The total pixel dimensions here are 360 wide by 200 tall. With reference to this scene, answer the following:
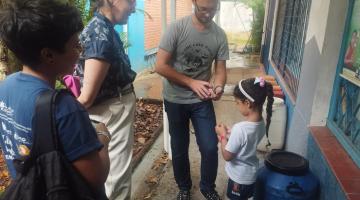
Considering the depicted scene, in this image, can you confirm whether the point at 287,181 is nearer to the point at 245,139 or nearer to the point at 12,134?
the point at 245,139

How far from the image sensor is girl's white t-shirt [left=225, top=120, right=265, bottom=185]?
237 cm

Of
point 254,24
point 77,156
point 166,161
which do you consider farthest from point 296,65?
point 254,24

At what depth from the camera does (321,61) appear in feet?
8.45

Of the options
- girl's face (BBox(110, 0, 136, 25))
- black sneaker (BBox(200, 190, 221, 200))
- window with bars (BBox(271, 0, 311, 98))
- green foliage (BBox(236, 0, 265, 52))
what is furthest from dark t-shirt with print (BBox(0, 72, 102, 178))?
green foliage (BBox(236, 0, 265, 52))

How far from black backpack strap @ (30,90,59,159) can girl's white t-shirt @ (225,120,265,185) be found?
1.51 metres

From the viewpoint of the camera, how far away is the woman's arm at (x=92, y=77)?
6.41 feet

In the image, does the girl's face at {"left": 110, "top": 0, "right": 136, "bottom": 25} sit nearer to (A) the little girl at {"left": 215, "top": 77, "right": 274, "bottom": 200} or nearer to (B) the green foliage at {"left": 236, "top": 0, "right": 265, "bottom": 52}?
(A) the little girl at {"left": 215, "top": 77, "right": 274, "bottom": 200}

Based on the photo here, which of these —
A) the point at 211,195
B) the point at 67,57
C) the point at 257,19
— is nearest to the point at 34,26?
the point at 67,57

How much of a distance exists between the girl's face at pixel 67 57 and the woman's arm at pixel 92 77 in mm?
650

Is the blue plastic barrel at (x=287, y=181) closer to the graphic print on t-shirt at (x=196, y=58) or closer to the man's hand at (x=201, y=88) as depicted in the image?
the man's hand at (x=201, y=88)

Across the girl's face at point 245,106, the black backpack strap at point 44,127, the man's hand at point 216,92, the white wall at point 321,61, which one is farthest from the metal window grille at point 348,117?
the black backpack strap at point 44,127

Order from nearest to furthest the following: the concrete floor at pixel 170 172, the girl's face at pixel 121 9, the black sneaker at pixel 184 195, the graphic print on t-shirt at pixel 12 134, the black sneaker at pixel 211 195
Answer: the graphic print on t-shirt at pixel 12 134 → the girl's face at pixel 121 9 → the black sneaker at pixel 211 195 → the black sneaker at pixel 184 195 → the concrete floor at pixel 170 172

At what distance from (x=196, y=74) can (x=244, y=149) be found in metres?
0.80

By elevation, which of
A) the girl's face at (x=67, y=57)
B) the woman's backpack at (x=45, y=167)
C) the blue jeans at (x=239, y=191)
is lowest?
the blue jeans at (x=239, y=191)
